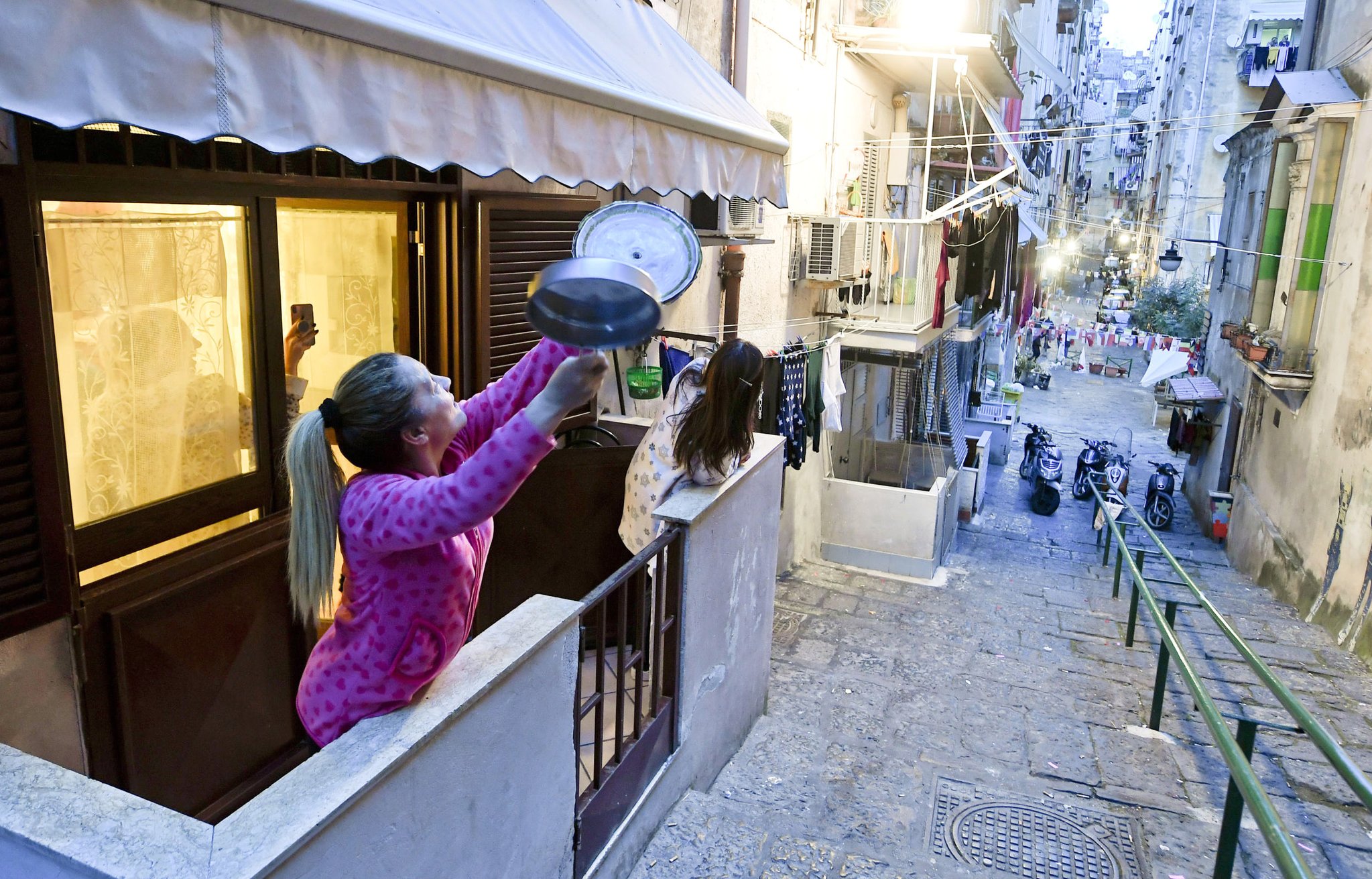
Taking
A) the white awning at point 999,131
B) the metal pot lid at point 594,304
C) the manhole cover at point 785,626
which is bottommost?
the manhole cover at point 785,626

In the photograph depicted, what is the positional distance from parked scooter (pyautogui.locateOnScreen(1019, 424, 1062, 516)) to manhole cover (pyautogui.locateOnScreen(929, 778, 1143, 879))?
16.1 meters

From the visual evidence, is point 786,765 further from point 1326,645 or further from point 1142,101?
point 1142,101

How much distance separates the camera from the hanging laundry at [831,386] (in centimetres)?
1073

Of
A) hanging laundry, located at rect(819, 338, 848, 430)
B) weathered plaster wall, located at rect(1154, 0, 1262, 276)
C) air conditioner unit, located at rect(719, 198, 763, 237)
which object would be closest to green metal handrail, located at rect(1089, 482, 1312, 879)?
air conditioner unit, located at rect(719, 198, 763, 237)

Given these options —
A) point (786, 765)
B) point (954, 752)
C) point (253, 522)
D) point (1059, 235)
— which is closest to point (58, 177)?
point (253, 522)

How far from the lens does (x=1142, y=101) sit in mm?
87188

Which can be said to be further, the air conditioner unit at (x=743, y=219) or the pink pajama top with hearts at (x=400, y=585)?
the air conditioner unit at (x=743, y=219)

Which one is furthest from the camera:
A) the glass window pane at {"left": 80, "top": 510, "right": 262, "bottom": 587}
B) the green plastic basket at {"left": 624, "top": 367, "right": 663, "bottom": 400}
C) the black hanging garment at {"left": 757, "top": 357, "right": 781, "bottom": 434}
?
the black hanging garment at {"left": 757, "top": 357, "right": 781, "bottom": 434}

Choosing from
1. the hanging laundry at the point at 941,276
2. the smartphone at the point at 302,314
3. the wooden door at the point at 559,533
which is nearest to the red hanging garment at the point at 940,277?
the hanging laundry at the point at 941,276

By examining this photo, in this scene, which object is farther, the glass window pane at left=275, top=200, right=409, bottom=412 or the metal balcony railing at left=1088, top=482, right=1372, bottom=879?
the glass window pane at left=275, top=200, right=409, bottom=412

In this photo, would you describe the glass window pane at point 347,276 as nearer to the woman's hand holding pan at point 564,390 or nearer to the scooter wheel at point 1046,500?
the woman's hand holding pan at point 564,390

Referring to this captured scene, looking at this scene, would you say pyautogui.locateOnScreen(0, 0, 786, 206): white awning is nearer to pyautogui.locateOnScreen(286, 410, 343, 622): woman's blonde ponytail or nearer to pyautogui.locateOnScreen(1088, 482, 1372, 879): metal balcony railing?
pyautogui.locateOnScreen(286, 410, 343, 622): woman's blonde ponytail

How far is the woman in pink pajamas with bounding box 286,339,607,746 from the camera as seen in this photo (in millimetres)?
1965

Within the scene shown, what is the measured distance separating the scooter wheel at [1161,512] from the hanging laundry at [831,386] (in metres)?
12.3
